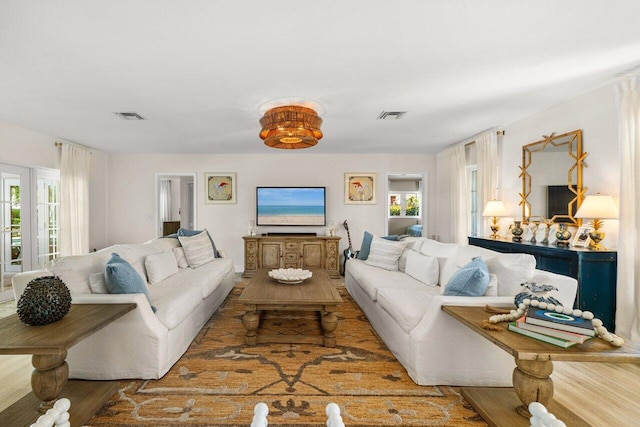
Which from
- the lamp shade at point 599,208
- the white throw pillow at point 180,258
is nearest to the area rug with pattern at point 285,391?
the white throw pillow at point 180,258

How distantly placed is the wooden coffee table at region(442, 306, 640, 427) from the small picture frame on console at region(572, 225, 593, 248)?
186 centimetres

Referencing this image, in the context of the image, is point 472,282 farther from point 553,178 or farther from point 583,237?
point 553,178

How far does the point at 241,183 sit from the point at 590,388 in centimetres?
562

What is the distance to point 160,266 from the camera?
338cm

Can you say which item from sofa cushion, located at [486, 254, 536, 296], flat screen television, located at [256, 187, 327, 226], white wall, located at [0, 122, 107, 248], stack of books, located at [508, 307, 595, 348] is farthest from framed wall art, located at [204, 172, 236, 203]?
stack of books, located at [508, 307, 595, 348]

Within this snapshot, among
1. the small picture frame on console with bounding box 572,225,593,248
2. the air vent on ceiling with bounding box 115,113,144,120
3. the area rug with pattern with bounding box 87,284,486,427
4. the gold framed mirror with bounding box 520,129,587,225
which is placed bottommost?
the area rug with pattern with bounding box 87,284,486,427

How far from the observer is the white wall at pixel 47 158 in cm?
416

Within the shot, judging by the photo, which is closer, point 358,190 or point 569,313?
point 569,313

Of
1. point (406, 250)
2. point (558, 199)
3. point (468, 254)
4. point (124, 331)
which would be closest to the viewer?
point (124, 331)

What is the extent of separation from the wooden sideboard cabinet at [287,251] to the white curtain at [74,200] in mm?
2646

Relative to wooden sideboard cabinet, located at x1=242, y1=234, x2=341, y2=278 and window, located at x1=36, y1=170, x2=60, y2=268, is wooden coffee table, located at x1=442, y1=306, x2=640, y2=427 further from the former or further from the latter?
window, located at x1=36, y1=170, x2=60, y2=268

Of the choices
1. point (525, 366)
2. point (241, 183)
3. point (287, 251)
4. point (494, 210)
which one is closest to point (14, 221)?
point (241, 183)

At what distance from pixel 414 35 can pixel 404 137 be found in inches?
115

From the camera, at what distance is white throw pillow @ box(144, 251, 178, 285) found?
3252 millimetres
